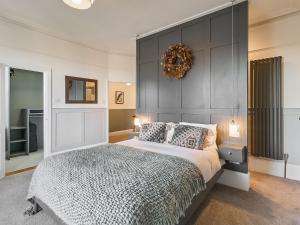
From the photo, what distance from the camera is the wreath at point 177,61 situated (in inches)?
129

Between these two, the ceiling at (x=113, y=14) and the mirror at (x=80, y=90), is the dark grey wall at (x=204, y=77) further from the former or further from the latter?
the mirror at (x=80, y=90)

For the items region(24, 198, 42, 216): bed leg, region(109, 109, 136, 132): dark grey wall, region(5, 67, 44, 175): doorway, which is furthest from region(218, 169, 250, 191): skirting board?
region(109, 109, 136, 132): dark grey wall

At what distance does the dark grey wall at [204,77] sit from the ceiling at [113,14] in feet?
0.90

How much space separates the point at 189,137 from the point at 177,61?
1.59 meters

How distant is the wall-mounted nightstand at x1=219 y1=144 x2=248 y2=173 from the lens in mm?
2525

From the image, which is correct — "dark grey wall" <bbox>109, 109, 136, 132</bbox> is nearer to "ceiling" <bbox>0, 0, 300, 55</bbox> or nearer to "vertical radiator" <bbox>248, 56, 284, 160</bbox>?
"ceiling" <bbox>0, 0, 300, 55</bbox>

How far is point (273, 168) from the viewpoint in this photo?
3188 millimetres

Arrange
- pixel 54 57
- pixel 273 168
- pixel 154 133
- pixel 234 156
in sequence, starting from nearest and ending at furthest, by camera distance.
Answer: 1. pixel 234 156
2. pixel 154 133
3. pixel 273 168
4. pixel 54 57

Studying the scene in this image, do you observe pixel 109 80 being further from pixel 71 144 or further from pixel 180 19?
pixel 180 19

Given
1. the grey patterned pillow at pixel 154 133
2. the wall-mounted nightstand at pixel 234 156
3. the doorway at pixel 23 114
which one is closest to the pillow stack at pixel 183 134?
the grey patterned pillow at pixel 154 133

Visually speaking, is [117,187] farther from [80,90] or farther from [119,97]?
[119,97]

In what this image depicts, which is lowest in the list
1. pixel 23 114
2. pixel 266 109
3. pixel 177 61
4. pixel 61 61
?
pixel 23 114

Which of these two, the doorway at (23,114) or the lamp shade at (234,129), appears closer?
the lamp shade at (234,129)

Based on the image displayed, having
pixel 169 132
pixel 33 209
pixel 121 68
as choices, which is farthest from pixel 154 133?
pixel 121 68
